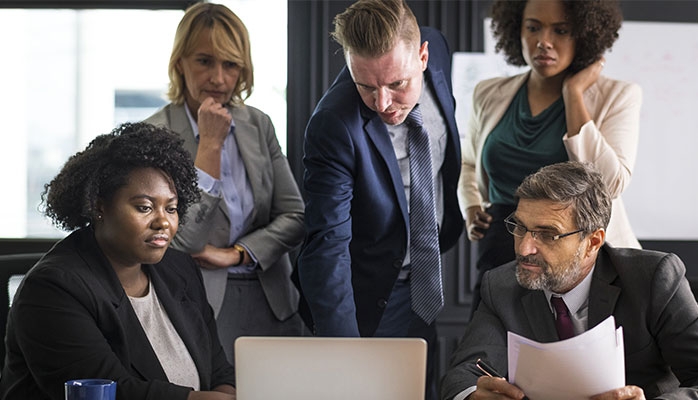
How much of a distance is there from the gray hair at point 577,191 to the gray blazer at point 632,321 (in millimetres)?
119

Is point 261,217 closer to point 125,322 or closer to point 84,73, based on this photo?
point 125,322

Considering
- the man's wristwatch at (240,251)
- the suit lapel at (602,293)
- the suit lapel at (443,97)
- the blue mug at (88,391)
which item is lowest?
the blue mug at (88,391)

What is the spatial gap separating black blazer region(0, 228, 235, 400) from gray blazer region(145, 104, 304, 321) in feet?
1.67

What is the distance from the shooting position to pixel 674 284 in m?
2.12

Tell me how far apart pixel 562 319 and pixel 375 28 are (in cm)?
90

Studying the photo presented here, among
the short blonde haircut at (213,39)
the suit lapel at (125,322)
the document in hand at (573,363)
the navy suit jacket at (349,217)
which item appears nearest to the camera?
the document in hand at (573,363)

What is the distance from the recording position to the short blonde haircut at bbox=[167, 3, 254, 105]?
2873mm

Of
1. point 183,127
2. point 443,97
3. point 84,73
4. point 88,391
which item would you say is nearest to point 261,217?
point 183,127

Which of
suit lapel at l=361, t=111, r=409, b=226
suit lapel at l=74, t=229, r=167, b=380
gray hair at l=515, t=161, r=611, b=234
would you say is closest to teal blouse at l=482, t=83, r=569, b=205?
suit lapel at l=361, t=111, r=409, b=226

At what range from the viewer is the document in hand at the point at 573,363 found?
169 cm

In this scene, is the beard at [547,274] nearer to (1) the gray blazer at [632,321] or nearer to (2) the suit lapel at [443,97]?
(1) the gray blazer at [632,321]

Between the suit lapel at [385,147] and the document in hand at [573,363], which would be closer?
the document in hand at [573,363]

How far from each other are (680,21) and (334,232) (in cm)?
226

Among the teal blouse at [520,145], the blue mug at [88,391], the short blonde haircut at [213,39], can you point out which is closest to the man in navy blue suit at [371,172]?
the teal blouse at [520,145]
